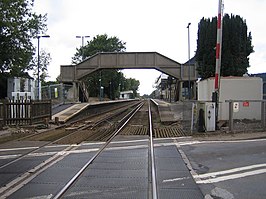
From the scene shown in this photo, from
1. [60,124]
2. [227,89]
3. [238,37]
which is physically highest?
[238,37]

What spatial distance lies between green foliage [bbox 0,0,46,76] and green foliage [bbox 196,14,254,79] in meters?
20.1

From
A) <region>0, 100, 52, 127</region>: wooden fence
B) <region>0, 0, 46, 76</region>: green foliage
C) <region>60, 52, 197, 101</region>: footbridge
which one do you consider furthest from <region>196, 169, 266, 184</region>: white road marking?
<region>60, 52, 197, 101</region>: footbridge

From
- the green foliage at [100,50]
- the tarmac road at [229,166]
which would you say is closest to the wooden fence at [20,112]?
the tarmac road at [229,166]

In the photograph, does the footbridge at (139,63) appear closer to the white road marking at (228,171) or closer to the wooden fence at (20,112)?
the wooden fence at (20,112)

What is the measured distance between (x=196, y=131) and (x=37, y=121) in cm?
1023

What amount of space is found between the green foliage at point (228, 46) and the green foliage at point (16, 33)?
20.1 metres

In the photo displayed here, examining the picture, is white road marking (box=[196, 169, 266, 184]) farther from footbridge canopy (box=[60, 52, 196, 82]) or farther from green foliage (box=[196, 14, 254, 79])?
footbridge canopy (box=[60, 52, 196, 82])

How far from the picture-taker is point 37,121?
23172mm

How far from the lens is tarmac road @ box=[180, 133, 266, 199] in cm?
733

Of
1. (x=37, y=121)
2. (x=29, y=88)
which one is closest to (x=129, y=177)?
(x=37, y=121)

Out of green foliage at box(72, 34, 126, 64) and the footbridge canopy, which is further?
green foliage at box(72, 34, 126, 64)

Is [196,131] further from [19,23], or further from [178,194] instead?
[19,23]

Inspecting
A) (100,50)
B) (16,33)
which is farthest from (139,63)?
(100,50)

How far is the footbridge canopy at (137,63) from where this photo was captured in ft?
183
